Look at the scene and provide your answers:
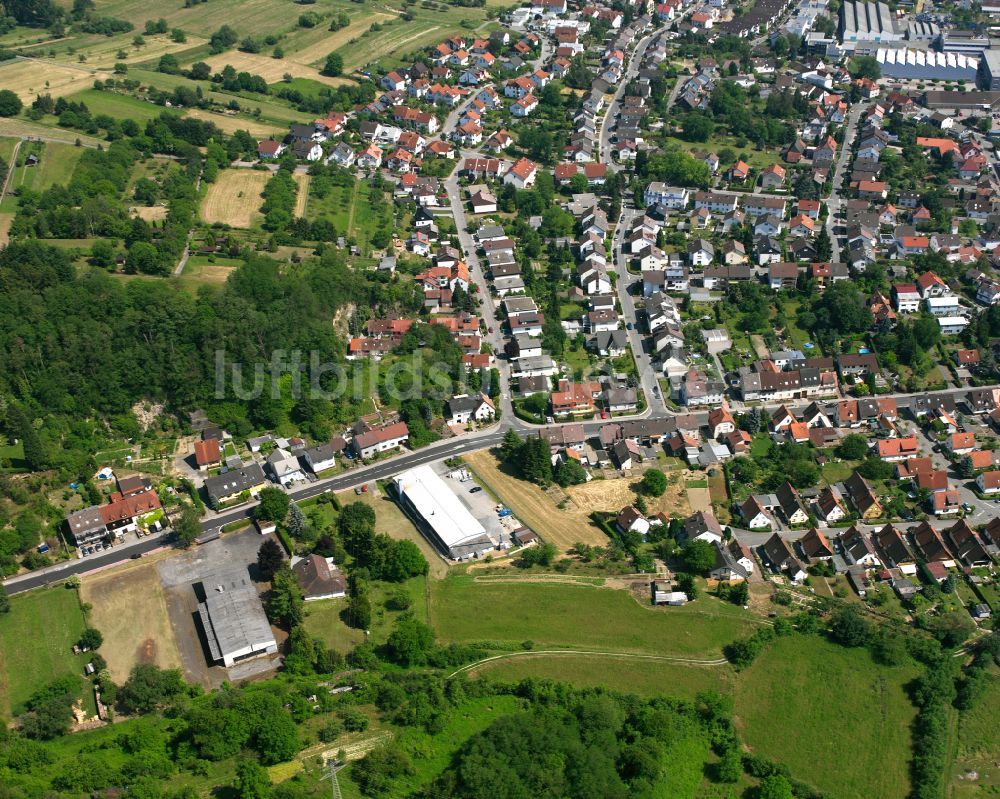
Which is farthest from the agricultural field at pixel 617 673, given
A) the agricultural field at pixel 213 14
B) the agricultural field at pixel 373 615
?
the agricultural field at pixel 213 14

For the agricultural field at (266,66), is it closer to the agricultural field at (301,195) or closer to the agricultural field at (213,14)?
the agricultural field at (213,14)

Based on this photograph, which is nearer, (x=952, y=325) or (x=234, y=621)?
(x=234, y=621)

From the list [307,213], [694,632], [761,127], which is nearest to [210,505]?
[694,632]

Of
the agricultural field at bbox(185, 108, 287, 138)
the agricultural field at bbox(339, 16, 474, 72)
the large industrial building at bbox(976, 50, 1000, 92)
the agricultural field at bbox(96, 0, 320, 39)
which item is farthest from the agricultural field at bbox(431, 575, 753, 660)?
the agricultural field at bbox(96, 0, 320, 39)

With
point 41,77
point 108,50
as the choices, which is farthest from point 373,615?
point 108,50

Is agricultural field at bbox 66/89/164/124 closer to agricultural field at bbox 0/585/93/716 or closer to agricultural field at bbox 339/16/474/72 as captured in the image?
agricultural field at bbox 339/16/474/72

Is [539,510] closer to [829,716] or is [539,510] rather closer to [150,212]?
[829,716]

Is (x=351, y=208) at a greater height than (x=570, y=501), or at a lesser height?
greater
